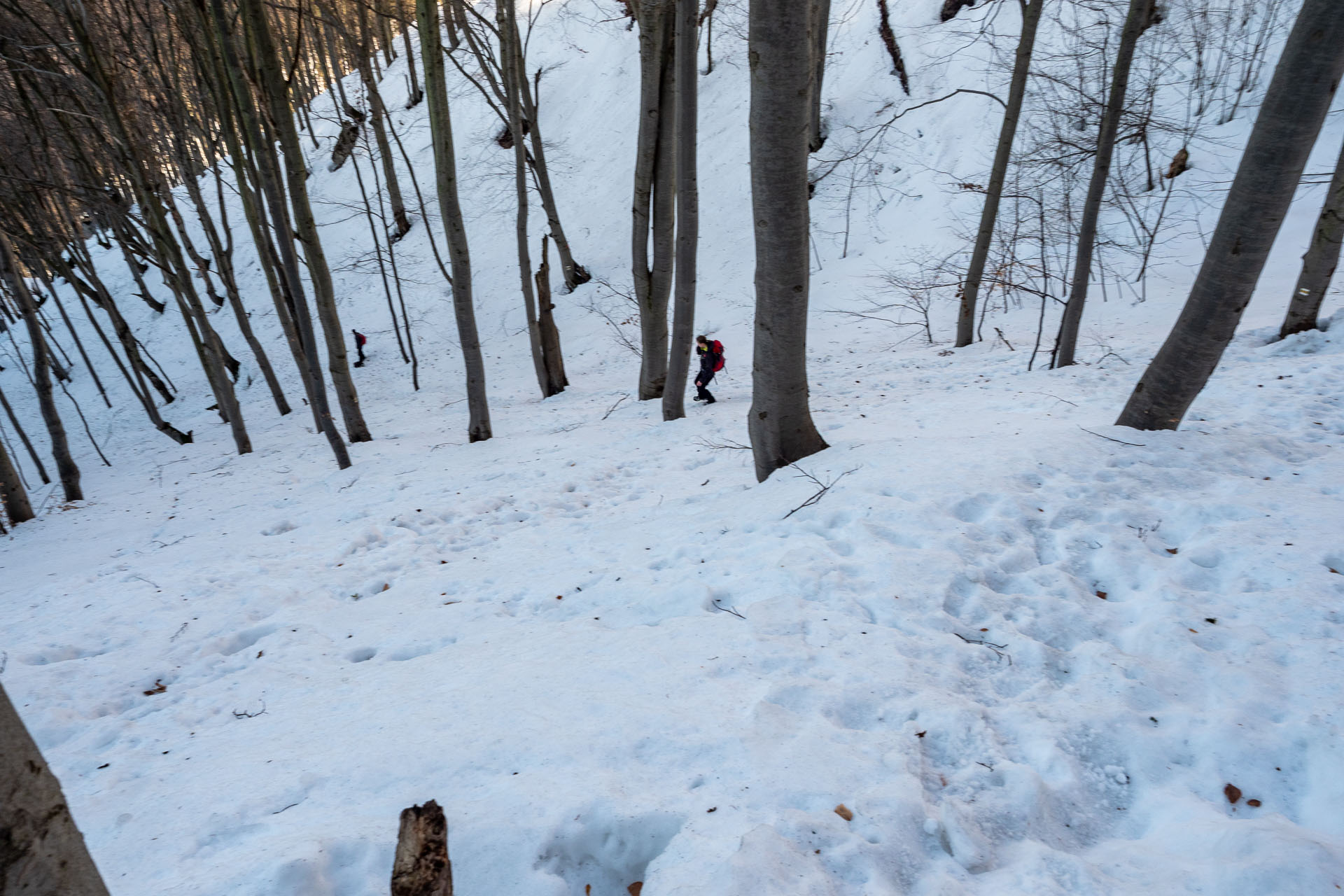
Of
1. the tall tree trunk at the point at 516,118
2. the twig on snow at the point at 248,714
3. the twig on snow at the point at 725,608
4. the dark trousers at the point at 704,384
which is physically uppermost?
the tall tree trunk at the point at 516,118

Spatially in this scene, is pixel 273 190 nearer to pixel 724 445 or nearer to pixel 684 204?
pixel 684 204

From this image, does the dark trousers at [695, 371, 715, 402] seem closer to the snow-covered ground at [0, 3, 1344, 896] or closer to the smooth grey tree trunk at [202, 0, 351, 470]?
the snow-covered ground at [0, 3, 1344, 896]

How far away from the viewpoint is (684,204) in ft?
27.3

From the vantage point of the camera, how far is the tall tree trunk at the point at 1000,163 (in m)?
10.0

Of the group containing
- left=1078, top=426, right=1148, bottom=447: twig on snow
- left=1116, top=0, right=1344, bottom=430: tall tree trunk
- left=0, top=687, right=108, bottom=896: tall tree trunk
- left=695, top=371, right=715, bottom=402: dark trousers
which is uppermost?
left=1116, top=0, right=1344, bottom=430: tall tree trunk

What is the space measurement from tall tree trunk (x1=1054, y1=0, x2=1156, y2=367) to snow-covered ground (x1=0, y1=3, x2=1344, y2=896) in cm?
197

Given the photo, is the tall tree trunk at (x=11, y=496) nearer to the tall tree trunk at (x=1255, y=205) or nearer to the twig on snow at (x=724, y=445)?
the twig on snow at (x=724, y=445)

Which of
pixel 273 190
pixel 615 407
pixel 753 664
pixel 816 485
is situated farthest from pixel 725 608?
pixel 273 190

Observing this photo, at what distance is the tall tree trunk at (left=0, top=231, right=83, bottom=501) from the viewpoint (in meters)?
9.82

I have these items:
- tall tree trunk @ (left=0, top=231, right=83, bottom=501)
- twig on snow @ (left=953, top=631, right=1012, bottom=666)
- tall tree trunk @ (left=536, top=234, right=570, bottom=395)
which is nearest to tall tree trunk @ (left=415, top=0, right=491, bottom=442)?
tall tree trunk @ (left=536, top=234, right=570, bottom=395)

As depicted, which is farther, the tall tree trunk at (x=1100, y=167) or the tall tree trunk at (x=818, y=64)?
the tall tree trunk at (x=818, y=64)

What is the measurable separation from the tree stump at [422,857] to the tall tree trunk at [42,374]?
38.6 ft

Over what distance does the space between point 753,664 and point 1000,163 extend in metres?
11.5

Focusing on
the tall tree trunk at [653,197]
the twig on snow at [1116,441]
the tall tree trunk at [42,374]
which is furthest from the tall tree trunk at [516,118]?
the twig on snow at [1116,441]
